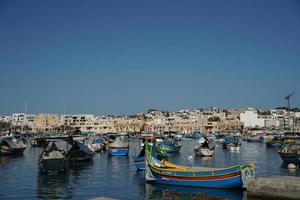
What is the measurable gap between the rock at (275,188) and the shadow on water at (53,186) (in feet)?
36.7

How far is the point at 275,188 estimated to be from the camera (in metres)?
20.2

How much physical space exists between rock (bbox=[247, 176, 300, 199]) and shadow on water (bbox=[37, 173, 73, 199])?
11177 millimetres

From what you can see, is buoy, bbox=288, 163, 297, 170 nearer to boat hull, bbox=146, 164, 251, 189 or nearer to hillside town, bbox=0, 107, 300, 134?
boat hull, bbox=146, 164, 251, 189

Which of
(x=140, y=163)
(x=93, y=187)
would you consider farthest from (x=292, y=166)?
(x=93, y=187)

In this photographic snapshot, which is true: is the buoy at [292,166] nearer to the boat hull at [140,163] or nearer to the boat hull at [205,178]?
the boat hull at [205,178]

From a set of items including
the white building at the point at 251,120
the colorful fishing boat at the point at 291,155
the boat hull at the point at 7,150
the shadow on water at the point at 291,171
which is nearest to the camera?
the shadow on water at the point at 291,171

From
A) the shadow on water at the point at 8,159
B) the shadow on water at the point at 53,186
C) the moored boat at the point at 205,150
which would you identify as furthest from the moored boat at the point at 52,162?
the moored boat at the point at 205,150

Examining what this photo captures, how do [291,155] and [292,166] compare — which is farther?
[291,155]

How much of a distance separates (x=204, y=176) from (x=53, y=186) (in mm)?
10736

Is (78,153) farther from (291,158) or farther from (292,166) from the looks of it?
(291,158)

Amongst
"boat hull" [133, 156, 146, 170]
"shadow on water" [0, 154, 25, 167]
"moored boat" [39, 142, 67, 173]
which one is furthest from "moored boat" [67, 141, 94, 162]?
"boat hull" [133, 156, 146, 170]

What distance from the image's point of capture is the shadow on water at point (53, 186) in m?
22.7


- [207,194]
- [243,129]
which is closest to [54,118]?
[243,129]

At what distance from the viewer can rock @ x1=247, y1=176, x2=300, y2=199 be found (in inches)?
766
